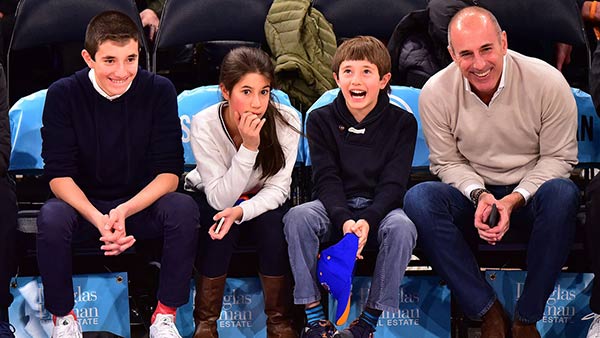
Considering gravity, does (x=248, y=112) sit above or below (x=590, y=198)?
above

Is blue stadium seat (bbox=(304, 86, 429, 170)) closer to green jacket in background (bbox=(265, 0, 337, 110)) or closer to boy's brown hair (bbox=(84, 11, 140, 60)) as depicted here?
green jacket in background (bbox=(265, 0, 337, 110))

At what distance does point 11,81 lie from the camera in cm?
510

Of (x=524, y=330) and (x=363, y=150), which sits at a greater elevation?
(x=363, y=150)

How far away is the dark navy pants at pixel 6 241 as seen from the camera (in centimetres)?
349

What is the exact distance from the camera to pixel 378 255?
3.50 meters

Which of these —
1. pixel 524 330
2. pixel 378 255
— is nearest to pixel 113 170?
pixel 378 255

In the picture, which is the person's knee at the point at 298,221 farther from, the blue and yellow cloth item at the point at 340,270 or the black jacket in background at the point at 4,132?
the black jacket in background at the point at 4,132

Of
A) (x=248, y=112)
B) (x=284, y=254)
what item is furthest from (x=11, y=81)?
(x=284, y=254)

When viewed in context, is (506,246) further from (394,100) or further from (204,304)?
(204,304)

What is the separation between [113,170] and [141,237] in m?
0.32

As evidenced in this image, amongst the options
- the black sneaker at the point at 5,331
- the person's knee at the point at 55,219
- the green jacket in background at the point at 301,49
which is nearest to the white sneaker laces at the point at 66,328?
the black sneaker at the point at 5,331

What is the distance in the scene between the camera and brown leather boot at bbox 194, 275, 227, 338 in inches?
140

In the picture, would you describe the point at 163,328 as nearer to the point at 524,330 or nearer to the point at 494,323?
the point at 494,323

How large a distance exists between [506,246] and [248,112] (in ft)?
3.93
